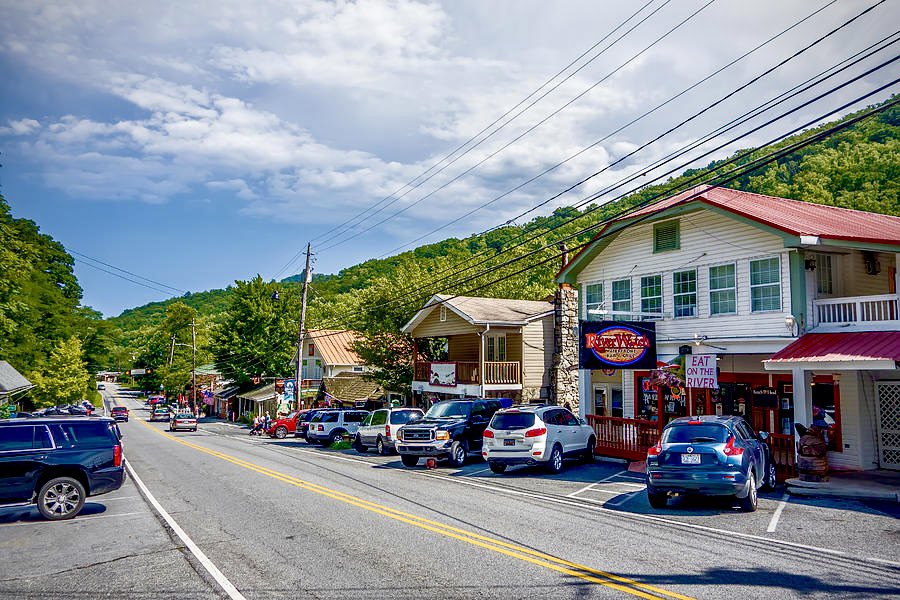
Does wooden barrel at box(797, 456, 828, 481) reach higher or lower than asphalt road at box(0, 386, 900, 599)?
Result: higher

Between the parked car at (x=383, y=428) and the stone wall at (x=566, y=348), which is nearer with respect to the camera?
the parked car at (x=383, y=428)

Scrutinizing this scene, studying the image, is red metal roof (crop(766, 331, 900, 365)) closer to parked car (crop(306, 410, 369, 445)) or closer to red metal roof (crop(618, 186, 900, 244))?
red metal roof (crop(618, 186, 900, 244))

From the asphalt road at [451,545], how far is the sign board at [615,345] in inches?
202

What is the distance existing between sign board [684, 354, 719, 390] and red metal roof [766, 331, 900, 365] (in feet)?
4.57

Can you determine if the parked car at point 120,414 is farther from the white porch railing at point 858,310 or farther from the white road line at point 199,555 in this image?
the white porch railing at point 858,310

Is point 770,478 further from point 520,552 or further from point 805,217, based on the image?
point 805,217

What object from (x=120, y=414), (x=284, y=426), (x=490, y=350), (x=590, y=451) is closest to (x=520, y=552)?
(x=590, y=451)

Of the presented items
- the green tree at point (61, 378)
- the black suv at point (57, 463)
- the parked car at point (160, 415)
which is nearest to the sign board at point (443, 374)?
the black suv at point (57, 463)

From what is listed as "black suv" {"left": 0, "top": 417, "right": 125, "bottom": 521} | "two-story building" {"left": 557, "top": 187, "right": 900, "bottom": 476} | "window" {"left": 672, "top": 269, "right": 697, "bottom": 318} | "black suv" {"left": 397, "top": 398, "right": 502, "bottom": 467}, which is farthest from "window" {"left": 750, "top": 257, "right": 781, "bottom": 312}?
"black suv" {"left": 0, "top": 417, "right": 125, "bottom": 521}

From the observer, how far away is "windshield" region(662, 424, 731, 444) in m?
12.7

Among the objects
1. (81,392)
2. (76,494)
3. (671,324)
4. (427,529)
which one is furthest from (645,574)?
(81,392)

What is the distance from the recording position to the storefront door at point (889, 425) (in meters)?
17.6

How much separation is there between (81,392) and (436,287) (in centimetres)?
4273

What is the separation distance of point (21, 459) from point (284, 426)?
29386 millimetres
